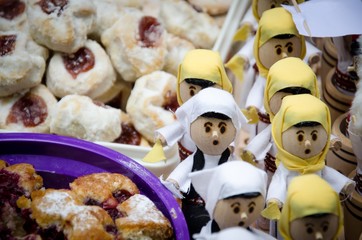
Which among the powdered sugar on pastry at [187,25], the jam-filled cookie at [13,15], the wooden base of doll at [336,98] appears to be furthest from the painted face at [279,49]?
the jam-filled cookie at [13,15]

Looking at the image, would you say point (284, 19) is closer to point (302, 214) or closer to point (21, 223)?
point (302, 214)

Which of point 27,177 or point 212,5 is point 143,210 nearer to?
point 27,177

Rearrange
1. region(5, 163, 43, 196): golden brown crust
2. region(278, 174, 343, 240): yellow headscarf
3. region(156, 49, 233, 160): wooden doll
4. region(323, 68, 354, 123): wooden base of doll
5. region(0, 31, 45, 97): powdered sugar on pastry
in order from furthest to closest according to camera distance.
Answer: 1. region(323, 68, 354, 123): wooden base of doll
2. region(0, 31, 45, 97): powdered sugar on pastry
3. region(156, 49, 233, 160): wooden doll
4. region(5, 163, 43, 196): golden brown crust
5. region(278, 174, 343, 240): yellow headscarf

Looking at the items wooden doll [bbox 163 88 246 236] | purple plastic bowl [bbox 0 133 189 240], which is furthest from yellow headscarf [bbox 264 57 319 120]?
purple plastic bowl [bbox 0 133 189 240]

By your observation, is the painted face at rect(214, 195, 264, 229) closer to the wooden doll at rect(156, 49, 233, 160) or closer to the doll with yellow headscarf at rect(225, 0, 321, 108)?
the wooden doll at rect(156, 49, 233, 160)

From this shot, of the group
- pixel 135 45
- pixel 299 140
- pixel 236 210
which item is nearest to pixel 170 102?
pixel 135 45
